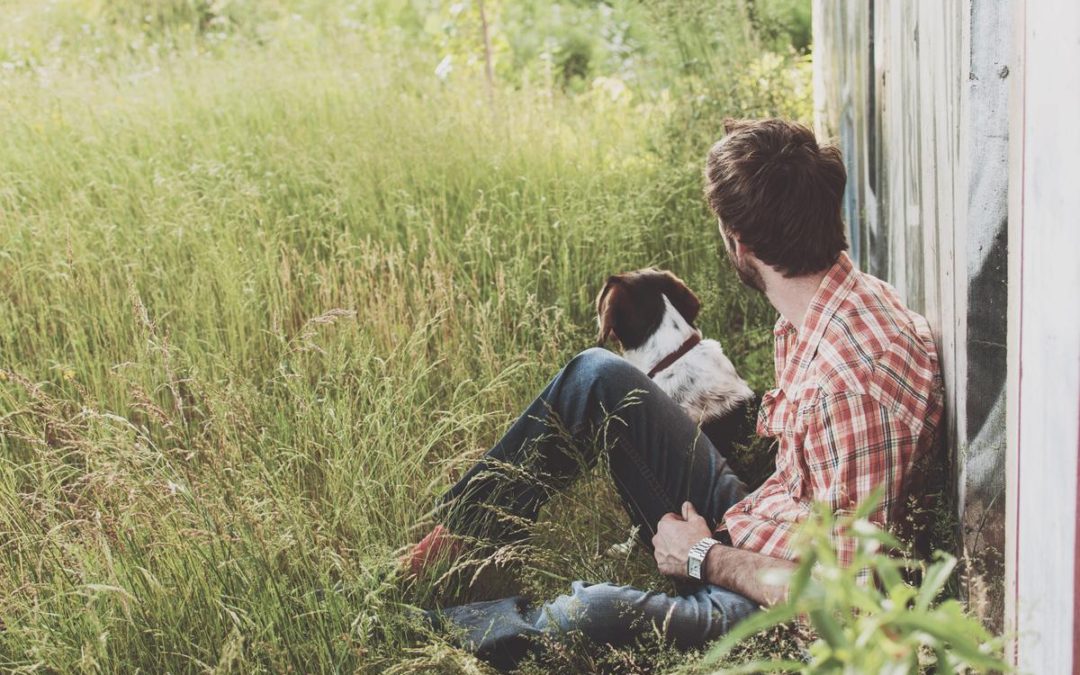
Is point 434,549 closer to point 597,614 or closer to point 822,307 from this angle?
point 597,614

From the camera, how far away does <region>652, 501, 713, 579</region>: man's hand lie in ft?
9.06

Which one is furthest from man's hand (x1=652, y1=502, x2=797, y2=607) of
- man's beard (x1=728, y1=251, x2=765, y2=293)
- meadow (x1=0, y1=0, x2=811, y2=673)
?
man's beard (x1=728, y1=251, x2=765, y2=293)

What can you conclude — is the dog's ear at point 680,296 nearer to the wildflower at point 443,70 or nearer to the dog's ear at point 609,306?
the dog's ear at point 609,306

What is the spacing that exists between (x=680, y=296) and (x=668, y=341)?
0.17m

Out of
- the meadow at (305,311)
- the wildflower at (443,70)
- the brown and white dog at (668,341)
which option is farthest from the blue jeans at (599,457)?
the wildflower at (443,70)

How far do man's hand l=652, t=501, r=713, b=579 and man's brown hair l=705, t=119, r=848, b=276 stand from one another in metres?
0.68

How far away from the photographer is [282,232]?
15.1 ft

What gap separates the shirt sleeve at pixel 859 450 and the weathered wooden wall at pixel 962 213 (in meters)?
0.12

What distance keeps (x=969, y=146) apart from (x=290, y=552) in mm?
1711

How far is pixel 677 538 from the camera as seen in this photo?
280cm

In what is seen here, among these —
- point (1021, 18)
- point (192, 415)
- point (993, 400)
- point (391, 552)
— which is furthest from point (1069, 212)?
point (192, 415)

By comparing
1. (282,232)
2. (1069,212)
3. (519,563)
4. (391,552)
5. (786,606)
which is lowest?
(519,563)

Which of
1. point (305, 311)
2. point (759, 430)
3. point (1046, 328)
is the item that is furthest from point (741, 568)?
point (305, 311)

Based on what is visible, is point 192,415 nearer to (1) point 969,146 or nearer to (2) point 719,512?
(2) point 719,512
